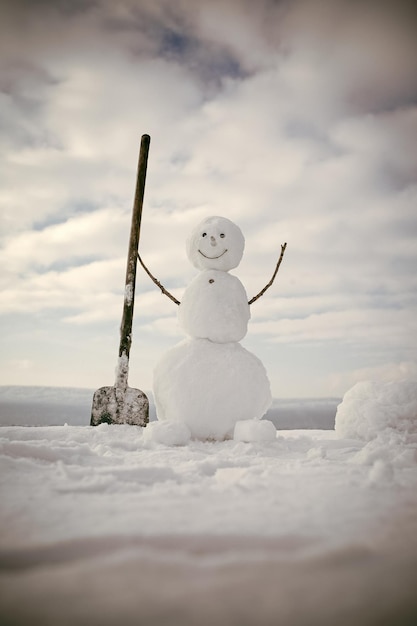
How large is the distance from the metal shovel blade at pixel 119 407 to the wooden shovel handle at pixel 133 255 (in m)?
0.46

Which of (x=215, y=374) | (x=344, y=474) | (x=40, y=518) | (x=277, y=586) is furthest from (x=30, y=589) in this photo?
(x=215, y=374)

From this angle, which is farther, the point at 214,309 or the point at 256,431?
the point at 214,309

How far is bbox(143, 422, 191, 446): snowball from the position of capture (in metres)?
2.70

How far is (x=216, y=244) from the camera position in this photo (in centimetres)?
358

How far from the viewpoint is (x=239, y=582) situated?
2.47 ft

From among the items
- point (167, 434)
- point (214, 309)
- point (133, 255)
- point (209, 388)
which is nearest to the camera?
point (167, 434)

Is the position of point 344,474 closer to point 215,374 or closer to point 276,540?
point 276,540

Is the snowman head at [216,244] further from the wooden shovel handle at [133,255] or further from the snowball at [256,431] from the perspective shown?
the snowball at [256,431]

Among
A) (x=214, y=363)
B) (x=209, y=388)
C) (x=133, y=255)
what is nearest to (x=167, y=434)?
(x=209, y=388)

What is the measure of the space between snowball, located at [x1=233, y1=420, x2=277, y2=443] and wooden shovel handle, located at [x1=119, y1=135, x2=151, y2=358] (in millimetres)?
1783

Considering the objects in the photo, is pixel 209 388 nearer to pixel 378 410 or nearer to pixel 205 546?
pixel 378 410

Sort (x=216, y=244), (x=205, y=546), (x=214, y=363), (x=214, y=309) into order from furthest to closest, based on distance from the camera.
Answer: (x=216, y=244), (x=214, y=309), (x=214, y=363), (x=205, y=546)

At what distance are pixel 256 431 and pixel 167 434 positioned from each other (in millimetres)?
678

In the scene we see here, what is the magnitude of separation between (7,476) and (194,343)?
2108 millimetres
